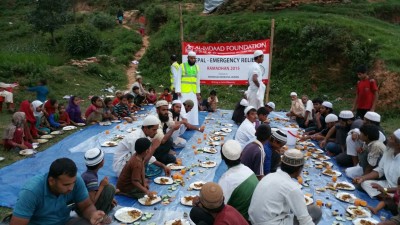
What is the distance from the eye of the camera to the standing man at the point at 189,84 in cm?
895

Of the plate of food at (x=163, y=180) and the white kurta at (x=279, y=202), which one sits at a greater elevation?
the white kurta at (x=279, y=202)

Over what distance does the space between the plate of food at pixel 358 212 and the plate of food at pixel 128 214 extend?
9.69 feet

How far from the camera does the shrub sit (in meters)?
20.9

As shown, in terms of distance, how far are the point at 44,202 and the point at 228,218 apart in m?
1.80

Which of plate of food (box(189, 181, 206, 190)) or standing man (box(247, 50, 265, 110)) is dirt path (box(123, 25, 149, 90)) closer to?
standing man (box(247, 50, 265, 110))

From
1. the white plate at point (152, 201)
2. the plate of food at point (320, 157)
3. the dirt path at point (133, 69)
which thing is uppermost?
the white plate at point (152, 201)

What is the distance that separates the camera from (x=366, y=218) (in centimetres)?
464

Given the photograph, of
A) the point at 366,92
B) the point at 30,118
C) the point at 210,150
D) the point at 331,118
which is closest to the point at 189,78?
the point at 210,150

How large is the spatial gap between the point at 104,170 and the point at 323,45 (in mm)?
10611

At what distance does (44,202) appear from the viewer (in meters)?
3.33

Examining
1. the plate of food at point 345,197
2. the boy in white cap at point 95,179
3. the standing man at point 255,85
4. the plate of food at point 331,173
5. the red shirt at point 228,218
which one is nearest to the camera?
the red shirt at point 228,218

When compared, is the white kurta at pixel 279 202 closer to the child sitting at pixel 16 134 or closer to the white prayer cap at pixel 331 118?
the white prayer cap at pixel 331 118

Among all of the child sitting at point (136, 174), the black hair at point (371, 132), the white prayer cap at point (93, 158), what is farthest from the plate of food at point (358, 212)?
the white prayer cap at point (93, 158)

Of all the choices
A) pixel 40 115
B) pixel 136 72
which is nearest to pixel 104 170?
pixel 40 115
